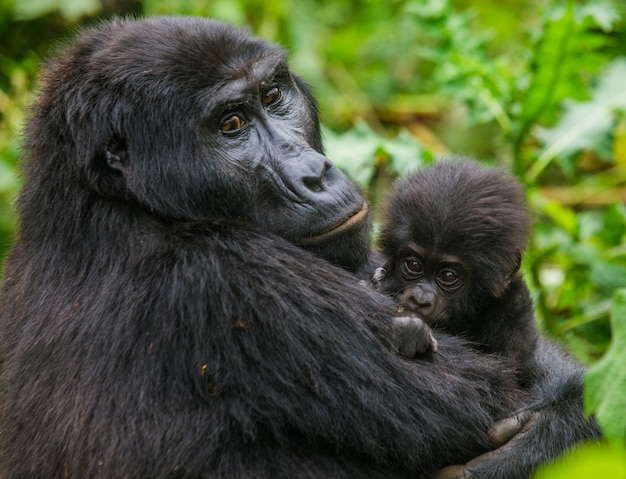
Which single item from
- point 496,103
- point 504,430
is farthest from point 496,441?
point 496,103

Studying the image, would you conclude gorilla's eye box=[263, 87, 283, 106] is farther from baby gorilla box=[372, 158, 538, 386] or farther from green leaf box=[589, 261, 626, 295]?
green leaf box=[589, 261, 626, 295]

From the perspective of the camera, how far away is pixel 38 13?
7.24m

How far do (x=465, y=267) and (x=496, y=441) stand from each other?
2.43 feet

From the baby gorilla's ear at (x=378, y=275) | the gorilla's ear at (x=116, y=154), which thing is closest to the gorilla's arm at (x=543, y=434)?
the baby gorilla's ear at (x=378, y=275)

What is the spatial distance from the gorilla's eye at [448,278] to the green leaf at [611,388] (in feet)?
4.42

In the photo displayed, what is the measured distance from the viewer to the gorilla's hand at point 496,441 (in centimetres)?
307

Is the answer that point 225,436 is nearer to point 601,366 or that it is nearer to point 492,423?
point 492,423

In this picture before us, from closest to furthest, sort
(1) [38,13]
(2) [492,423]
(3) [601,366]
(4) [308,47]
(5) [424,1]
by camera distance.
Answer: (3) [601,366], (2) [492,423], (5) [424,1], (1) [38,13], (4) [308,47]

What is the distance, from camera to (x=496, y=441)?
10.3ft

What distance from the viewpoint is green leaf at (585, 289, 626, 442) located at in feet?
6.61

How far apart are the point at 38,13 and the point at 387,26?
3.44 m

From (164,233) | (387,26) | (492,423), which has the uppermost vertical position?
(164,233)

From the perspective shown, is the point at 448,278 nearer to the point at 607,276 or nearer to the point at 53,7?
the point at 607,276

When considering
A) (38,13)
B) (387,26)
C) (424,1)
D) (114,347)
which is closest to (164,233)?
(114,347)
